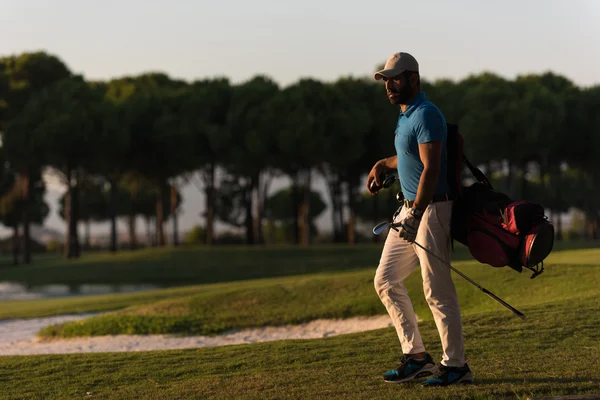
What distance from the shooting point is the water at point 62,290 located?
117 feet

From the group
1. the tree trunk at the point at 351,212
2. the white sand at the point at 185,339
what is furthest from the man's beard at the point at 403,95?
the tree trunk at the point at 351,212

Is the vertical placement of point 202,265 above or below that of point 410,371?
below

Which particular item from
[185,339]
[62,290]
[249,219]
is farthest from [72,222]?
[185,339]

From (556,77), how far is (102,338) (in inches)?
2449

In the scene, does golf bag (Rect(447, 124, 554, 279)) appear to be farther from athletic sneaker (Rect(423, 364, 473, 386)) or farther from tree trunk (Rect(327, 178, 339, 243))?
tree trunk (Rect(327, 178, 339, 243))

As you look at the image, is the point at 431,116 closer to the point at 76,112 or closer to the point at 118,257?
the point at 118,257

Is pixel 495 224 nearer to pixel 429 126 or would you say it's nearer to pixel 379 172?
pixel 429 126

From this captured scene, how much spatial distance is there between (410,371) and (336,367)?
1376 millimetres

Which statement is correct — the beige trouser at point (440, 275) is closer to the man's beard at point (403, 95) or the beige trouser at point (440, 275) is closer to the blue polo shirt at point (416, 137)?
the blue polo shirt at point (416, 137)

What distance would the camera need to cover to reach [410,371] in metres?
7.40

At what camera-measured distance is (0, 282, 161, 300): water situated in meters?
35.6

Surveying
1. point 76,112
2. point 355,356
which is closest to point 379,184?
point 355,356

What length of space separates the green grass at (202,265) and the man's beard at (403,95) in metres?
29.3

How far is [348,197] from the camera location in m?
60.5
